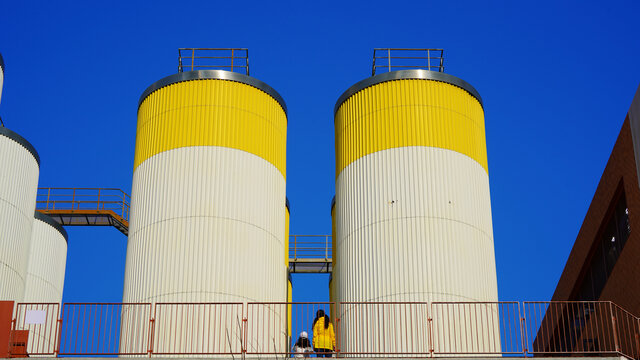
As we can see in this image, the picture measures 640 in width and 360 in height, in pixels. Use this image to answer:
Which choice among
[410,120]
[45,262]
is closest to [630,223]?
[410,120]

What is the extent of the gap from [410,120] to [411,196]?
2.70 meters

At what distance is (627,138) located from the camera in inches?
1050

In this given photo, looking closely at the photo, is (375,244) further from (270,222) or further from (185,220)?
(185,220)

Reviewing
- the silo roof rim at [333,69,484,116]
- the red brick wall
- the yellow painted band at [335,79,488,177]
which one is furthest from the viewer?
the silo roof rim at [333,69,484,116]

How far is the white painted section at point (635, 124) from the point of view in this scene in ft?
82.1

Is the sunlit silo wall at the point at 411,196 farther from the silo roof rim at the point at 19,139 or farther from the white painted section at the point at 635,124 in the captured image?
the silo roof rim at the point at 19,139

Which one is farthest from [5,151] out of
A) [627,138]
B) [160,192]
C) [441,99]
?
[627,138]

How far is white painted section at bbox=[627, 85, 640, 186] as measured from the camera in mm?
25009

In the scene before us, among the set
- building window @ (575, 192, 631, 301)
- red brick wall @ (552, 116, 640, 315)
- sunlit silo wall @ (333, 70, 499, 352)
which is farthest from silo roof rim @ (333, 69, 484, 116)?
building window @ (575, 192, 631, 301)

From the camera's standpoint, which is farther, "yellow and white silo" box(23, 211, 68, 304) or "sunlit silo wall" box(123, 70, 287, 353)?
"yellow and white silo" box(23, 211, 68, 304)

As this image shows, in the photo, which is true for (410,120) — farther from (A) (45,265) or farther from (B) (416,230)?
(A) (45,265)

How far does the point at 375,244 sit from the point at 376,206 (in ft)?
4.25

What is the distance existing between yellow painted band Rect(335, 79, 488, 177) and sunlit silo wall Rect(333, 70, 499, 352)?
4cm

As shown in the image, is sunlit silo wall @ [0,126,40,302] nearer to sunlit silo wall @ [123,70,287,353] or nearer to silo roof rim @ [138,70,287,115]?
sunlit silo wall @ [123,70,287,353]
